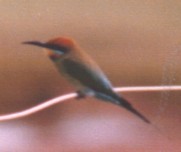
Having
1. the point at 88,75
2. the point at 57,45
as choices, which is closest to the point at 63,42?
the point at 57,45

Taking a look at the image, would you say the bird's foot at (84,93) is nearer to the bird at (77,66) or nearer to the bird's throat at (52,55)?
the bird at (77,66)

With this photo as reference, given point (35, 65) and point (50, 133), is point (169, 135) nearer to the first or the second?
point (50, 133)

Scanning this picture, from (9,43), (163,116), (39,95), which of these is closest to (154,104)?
(163,116)

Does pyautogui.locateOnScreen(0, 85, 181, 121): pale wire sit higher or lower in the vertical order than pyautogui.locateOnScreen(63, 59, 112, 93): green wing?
lower

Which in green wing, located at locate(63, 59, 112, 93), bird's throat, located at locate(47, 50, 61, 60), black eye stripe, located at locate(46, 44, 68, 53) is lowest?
green wing, located at locate(63, 59, 112, 93)

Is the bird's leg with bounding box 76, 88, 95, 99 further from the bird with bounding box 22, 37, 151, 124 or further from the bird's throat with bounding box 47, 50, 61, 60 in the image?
the bird's throat with bounding box 47, 50, 61, 60

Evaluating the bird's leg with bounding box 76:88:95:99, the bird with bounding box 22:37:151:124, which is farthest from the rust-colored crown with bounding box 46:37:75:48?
the bird's leg with bounding box 76:88:95:99
